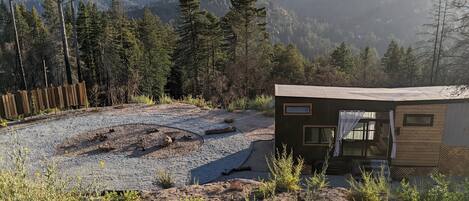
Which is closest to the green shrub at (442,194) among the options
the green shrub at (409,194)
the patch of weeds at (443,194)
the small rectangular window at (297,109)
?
the patch of weeds at (443,194)

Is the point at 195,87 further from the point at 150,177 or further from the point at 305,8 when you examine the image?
the point at 305,8

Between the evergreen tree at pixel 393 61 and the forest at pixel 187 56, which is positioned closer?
the forest at pixel 187 56

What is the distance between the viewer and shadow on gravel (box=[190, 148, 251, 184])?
8094mm

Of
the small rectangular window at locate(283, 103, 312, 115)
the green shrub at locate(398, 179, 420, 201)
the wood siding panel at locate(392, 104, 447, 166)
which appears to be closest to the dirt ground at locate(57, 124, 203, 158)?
the small rectangular window at locate(283, 103, 312, 115)

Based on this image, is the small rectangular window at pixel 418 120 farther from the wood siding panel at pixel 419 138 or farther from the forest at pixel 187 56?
the forest at pixel 187 56

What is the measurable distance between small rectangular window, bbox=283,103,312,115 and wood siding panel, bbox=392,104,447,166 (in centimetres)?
247

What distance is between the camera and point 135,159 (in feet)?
30.2

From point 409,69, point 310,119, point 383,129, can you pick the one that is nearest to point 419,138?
point 383,129

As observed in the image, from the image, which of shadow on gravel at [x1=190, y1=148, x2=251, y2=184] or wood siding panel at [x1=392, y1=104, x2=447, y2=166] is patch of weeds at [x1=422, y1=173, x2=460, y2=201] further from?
wood siding panel at [x1=392, y1=104, x2=447, y2=166]

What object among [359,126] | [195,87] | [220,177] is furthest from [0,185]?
[195,87]

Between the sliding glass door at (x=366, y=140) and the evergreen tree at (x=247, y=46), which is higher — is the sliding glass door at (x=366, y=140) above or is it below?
below

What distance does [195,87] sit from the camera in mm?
30250

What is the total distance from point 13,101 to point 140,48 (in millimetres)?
22497

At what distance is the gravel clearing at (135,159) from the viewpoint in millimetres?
8055
